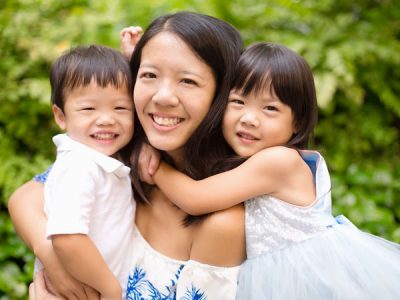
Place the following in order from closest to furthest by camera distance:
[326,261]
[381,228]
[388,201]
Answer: [326,261]
[381,228]
[388,201]

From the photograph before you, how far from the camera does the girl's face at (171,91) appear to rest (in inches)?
69.2

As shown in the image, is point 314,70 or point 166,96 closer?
point 166,96

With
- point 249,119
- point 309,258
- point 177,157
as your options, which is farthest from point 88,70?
point 309,258

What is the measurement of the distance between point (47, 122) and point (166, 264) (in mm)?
2320

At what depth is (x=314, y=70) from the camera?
4125mm

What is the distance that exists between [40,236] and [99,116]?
0.46 m

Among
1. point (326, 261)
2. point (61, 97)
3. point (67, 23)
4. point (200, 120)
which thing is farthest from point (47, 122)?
point (326, 261)

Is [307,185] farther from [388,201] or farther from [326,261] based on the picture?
[388,201]

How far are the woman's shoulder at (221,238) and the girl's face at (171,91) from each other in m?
0.28

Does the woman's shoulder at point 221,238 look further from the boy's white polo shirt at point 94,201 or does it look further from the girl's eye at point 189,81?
the girl's eye at point 189,81

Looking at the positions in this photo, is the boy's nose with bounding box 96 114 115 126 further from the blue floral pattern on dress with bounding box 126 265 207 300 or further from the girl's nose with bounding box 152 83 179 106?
the blue floral pattern on dress with bounding box 126 265 207 300

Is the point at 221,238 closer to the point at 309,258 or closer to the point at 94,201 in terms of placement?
the point at 309,258

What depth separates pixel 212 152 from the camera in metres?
1.93

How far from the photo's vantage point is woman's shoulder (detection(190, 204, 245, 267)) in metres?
1.76
